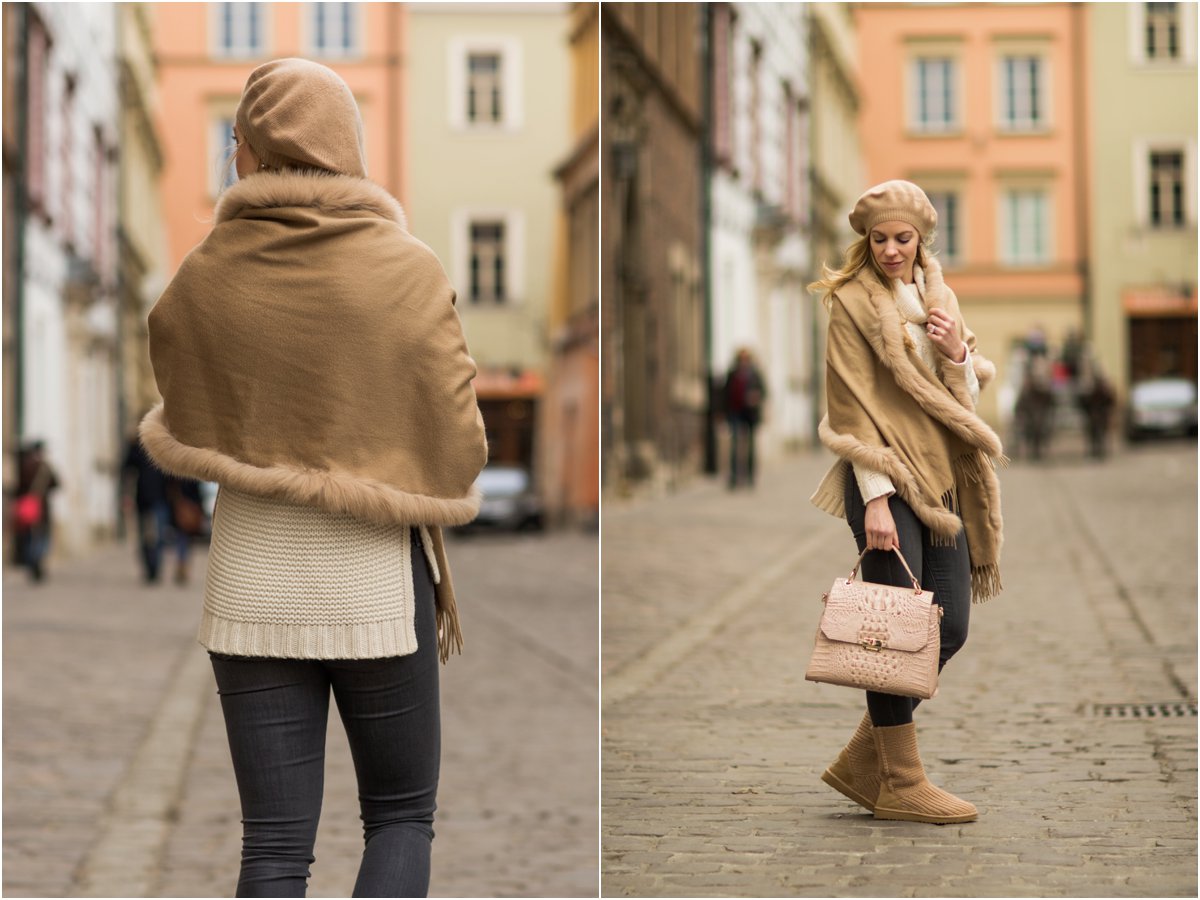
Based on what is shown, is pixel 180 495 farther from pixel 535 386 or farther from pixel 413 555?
pixel 413 555

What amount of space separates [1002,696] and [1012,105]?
126cm

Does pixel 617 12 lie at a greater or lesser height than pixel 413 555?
greater

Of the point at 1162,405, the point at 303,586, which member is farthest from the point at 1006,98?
the point at 1162,405

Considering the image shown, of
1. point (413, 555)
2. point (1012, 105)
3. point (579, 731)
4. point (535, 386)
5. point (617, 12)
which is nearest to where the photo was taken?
point (413, 555)

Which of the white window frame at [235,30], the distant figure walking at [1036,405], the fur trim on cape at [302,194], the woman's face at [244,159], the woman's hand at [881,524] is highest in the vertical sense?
the white window frame at [235,30]

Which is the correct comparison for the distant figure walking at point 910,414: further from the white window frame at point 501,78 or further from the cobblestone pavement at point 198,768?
the white window frame at point 501,78

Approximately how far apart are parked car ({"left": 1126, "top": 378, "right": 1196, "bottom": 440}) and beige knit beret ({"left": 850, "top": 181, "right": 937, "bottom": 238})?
4.22 feet

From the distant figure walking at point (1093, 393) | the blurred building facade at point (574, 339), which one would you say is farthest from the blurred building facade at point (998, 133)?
the blurred building facade at point (574, 339)

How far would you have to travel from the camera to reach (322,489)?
Answer: 10.3 ft

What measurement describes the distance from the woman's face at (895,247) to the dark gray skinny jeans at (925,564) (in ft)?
1.25

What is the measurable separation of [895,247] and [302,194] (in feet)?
3.26

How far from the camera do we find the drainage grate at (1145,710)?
479 cm

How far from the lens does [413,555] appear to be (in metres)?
3.28

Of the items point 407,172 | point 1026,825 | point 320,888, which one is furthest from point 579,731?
point 1026,825
